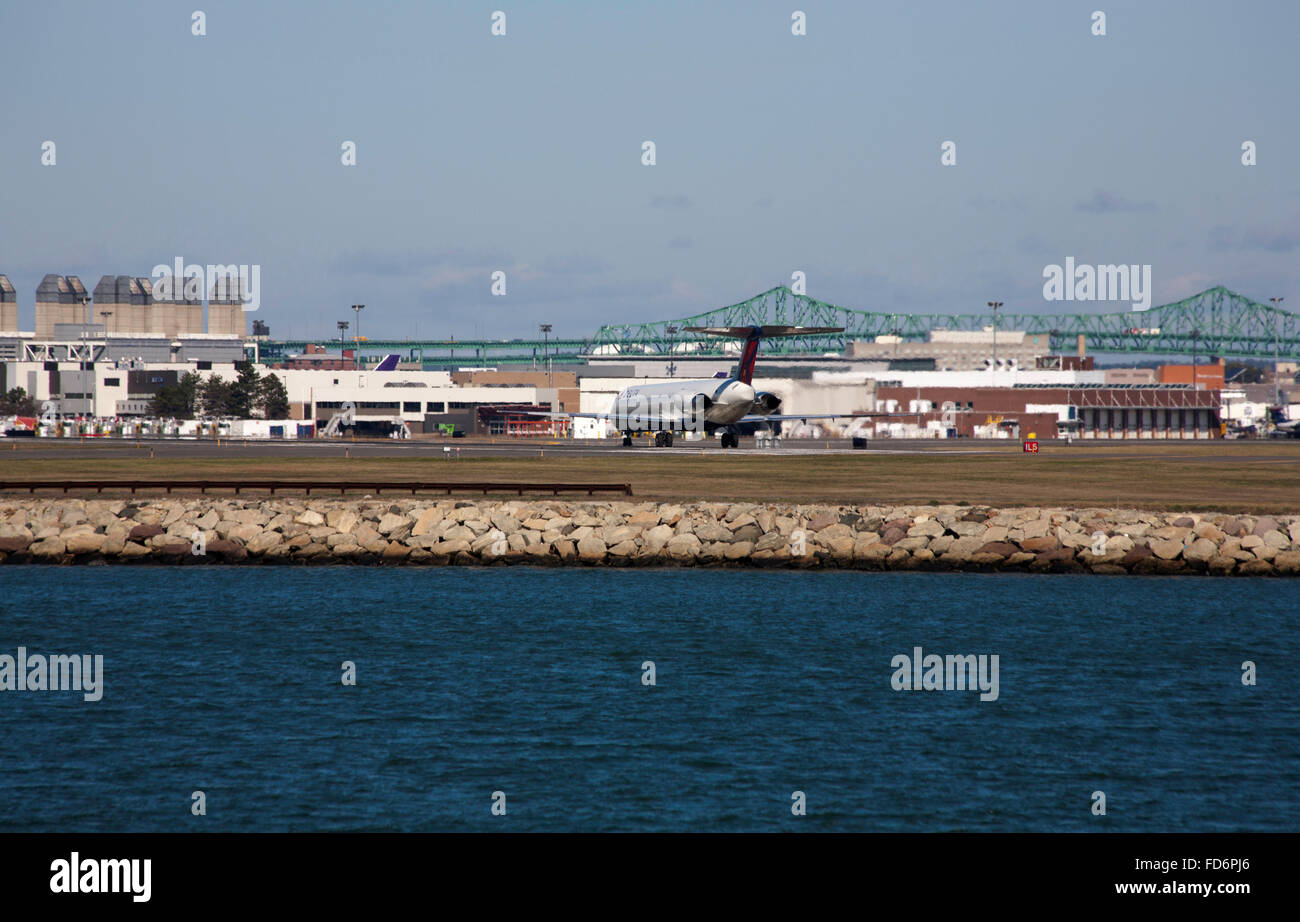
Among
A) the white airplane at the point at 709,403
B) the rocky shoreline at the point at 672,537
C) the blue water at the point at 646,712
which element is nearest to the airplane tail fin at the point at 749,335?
the white airplane at the point at 709,403

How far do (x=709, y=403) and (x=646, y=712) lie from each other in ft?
236

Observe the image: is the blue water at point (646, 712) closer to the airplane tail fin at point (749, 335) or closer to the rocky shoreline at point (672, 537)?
the rocky shoreline at point (672, 537)

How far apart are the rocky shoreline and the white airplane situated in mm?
42938

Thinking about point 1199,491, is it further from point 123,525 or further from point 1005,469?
point 123,525

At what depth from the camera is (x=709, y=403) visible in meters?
98.1

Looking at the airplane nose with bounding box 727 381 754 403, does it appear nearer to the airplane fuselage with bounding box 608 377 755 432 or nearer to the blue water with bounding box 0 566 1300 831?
the airplane fuselage with bounding box 608 377 755 432

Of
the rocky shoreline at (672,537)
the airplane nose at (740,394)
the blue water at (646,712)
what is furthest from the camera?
the airplane nose at (740,394)

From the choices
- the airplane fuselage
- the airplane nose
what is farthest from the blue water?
the airplane fuselage

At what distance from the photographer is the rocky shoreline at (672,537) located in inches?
1871

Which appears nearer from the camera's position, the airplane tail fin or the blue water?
the blue water

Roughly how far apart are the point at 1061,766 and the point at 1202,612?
59.7 ft

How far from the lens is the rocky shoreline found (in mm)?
47531

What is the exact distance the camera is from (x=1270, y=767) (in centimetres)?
2309

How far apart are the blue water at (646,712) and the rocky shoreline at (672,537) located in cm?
414
